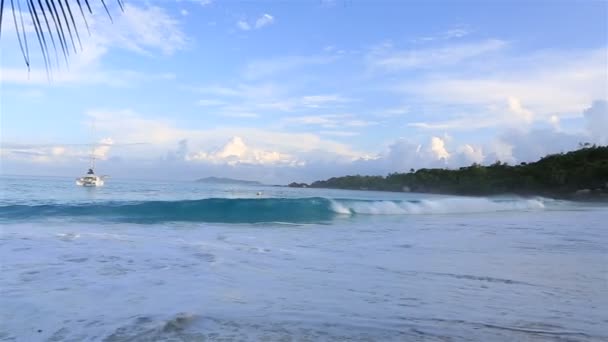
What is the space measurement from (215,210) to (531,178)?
5216 cm

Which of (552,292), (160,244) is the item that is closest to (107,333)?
(552,292)

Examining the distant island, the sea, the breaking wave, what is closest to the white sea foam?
the breaking wave

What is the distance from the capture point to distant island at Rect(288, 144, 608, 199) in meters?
52.2

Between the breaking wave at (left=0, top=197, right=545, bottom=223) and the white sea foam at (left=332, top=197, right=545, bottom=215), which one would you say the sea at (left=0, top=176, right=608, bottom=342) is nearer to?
the breaking wave at (left=0, top=197, right=545, bottom=223)

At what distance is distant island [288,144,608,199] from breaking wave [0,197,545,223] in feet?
118


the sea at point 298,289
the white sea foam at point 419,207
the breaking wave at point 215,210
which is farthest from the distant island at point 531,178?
the sea at point 298,289

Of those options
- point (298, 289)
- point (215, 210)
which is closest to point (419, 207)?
point (215, 210)

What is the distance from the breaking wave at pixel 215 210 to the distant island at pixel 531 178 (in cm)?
3594

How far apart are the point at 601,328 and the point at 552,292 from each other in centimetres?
132

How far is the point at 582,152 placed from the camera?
63.4 m

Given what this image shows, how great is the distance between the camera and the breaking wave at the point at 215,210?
1659 centimetres

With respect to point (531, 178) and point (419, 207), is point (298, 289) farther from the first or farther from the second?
point (531, 178)

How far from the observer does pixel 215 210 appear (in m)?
19.3

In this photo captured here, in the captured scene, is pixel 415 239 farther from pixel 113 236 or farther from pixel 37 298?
pixel 37 298
